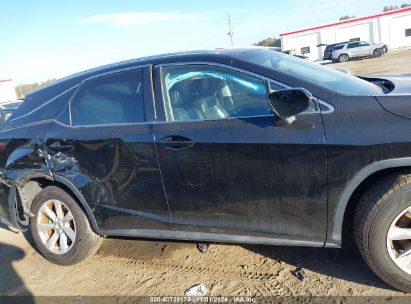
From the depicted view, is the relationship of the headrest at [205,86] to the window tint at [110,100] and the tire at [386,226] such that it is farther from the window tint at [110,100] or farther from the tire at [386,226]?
the tire at [386,226]

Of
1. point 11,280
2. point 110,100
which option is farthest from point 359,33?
point 11,280

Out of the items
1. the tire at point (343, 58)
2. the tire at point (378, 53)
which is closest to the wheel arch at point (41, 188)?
the tire at point (343, 58)

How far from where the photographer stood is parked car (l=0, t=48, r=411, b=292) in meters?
2.65

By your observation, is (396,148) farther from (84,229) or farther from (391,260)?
(84,229)

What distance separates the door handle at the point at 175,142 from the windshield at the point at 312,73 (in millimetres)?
769

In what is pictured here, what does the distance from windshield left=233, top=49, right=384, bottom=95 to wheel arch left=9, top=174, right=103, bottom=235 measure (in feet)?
6.31

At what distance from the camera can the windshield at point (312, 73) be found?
299cm

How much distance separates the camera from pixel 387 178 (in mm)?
2631

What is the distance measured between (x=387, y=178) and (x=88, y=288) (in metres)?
2.61

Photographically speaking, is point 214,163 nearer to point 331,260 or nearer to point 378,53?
point 331,260

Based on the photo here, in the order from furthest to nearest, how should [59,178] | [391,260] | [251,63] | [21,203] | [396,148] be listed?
1. [21,203]
2. [59,178]
3. [251,63]
4. [391,260]
5. [396,148]

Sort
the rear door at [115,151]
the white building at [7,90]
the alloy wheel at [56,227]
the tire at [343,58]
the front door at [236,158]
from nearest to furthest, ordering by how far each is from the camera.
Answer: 1. the front door at [236,158]
2. the rear door at [115,151]
3. the alloy wheel at [56,227]
4. the tire at [343,58]
5. the white building at [7,90]

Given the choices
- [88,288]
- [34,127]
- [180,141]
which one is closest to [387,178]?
[180,141]

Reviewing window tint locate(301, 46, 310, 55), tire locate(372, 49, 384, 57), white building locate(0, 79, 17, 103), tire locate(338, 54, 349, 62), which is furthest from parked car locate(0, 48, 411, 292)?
window tint locate(301, 46, 310, 55)
